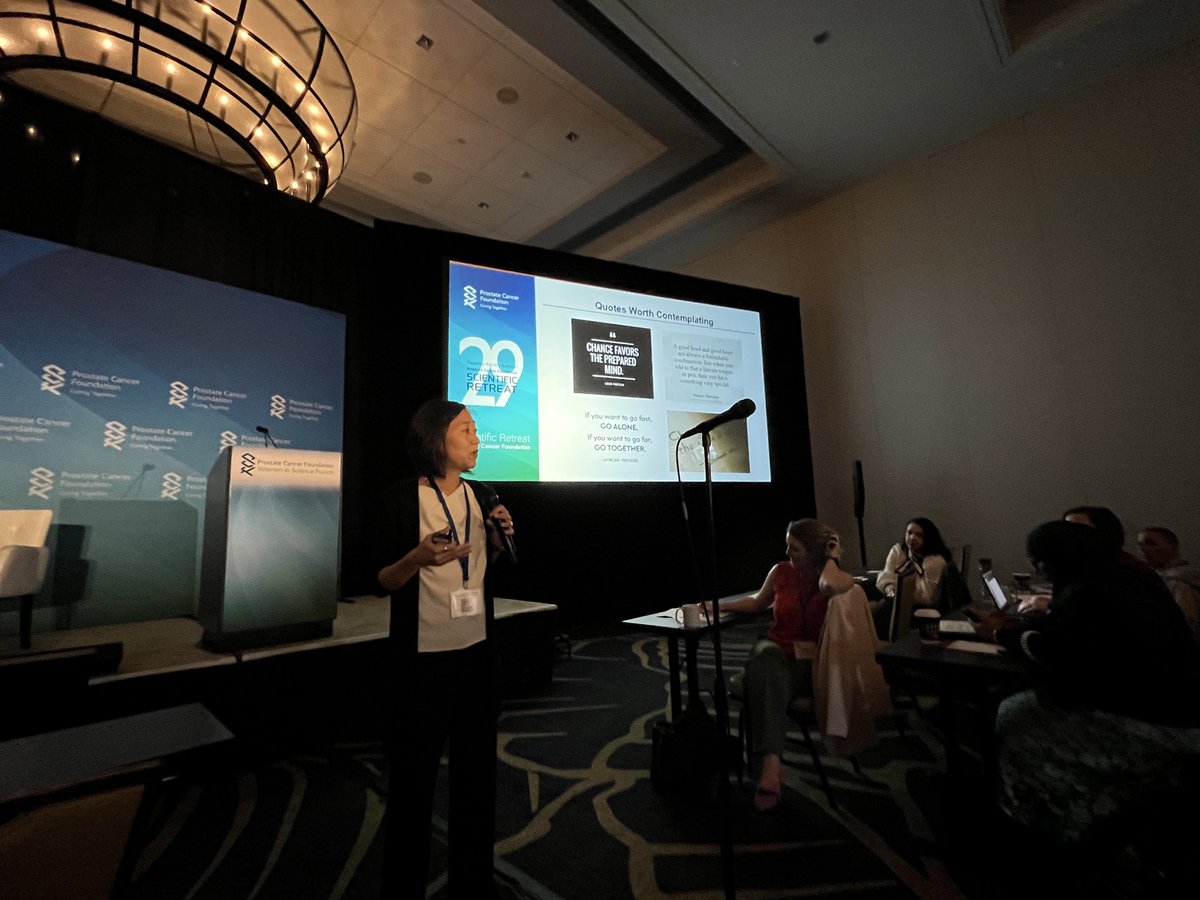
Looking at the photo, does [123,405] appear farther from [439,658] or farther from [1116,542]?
[1116,542]

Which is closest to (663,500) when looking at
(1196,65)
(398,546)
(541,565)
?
(541,565)

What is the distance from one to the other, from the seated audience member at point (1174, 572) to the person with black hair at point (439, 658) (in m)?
2.49

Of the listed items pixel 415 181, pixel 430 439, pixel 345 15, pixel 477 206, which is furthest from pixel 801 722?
pixel 477 206

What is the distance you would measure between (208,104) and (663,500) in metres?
4.08

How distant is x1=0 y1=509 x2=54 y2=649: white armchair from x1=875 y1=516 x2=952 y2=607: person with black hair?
178 inches

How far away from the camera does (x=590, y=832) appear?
77.5 inches

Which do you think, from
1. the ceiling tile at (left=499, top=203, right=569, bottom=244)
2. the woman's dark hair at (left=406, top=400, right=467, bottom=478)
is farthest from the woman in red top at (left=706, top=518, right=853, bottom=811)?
the ceiling tile at (left=499, top=203, right=569, bottom=244)

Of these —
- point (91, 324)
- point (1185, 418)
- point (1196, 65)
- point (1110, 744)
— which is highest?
point (1196, 65)

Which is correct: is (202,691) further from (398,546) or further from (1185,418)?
(1185,418)

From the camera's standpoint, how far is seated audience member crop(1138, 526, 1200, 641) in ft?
7.76

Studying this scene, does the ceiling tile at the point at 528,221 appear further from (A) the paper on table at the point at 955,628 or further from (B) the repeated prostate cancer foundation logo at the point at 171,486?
(A) the paper on table at the point at 955,628

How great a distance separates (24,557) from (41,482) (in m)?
0.81

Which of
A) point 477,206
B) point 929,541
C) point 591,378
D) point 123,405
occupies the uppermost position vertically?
point 477,206

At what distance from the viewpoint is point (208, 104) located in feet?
9.22
